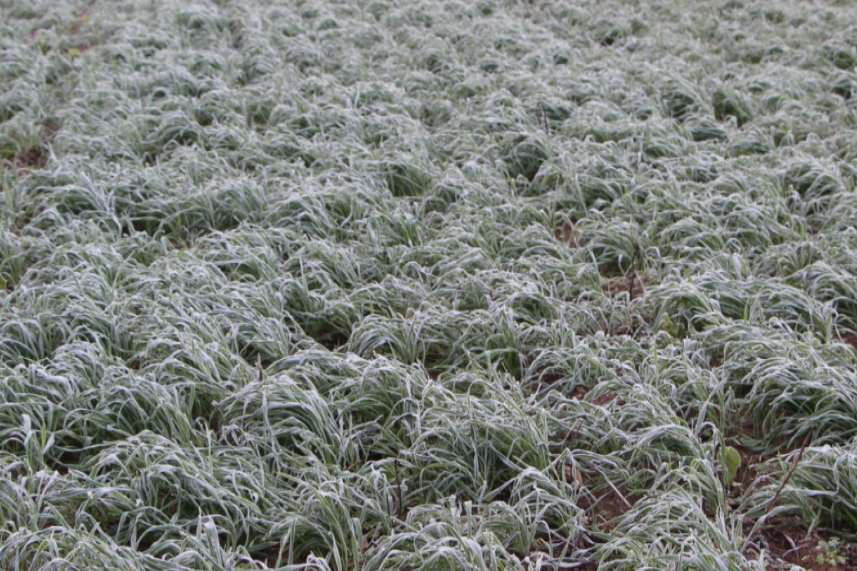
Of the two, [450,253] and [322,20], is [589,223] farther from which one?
[322,20]

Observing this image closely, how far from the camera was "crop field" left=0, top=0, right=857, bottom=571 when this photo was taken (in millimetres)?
2541

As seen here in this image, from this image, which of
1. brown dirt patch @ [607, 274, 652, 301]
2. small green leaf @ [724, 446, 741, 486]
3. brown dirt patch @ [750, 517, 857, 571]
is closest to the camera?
brown dirt patch @ [750, 517, 857, 571]

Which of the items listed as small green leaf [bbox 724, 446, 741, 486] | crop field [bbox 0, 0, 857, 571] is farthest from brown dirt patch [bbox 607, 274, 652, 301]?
small green leaf [bbox 724, 446, 741, 486]

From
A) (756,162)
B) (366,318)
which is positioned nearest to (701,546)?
(366,318)

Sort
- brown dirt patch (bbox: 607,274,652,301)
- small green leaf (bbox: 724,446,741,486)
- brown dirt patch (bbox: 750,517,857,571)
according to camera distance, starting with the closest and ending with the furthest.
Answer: brown dirt patch (bbox: 750,517,857,571) → small green leaf (bbox: 724,446,741,486) → brown dirt patch (bbox: 607,274,652,301)

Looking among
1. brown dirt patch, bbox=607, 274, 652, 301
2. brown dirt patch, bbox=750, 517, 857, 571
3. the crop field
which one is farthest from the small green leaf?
brown dirt patch, bbox=607, 274, 652, 301

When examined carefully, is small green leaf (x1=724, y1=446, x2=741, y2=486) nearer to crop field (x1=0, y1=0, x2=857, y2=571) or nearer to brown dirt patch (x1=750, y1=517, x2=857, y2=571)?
crop field (x1=0, y1=0, x2=857, y2=571)

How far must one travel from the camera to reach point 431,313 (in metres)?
3.50

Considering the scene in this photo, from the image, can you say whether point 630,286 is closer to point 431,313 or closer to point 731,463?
point 431,313

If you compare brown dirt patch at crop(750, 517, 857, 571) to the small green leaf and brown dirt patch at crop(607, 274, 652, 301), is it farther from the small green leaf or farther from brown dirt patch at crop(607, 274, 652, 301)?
brown dirt patch at crop(607, 274, 652, 301)

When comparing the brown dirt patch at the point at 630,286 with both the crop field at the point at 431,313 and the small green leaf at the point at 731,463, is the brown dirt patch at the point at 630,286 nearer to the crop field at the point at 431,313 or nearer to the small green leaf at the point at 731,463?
the crop field at the point at 431,313

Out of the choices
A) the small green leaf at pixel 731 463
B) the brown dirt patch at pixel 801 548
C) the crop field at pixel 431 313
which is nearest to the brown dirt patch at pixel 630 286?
the crop field at pixel 431 313

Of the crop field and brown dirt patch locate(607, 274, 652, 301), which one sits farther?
brown dirt patch locate(607, 274, 652, 301)

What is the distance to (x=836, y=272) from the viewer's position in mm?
3633
